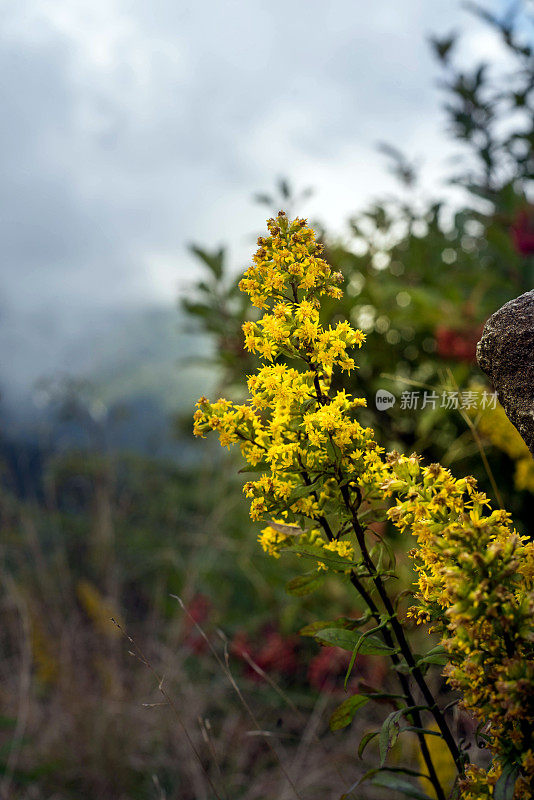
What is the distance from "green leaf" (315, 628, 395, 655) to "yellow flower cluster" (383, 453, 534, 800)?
0.39 feet

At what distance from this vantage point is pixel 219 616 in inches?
146

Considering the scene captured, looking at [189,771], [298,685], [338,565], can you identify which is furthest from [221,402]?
[298,685]

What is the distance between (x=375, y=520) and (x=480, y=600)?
1.00ft

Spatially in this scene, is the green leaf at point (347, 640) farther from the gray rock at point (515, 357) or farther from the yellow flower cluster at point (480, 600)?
the gray rock at point (515, 357)

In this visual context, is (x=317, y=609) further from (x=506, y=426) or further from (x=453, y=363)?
(x=506, y=426)

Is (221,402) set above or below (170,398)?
below

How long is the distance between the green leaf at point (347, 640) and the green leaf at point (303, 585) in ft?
0.44

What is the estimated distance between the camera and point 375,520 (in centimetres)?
102

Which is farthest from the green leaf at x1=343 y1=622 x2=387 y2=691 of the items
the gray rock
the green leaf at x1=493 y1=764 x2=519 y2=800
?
the gray rock

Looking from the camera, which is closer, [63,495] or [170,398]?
[63,495]

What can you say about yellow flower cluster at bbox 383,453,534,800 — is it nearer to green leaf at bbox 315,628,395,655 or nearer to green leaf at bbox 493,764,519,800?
green leaf at bbox 493,764,519,800

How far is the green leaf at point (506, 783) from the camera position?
0.75 meters

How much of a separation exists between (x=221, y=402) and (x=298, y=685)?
2.87m

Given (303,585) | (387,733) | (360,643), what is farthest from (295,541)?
(387,733)
